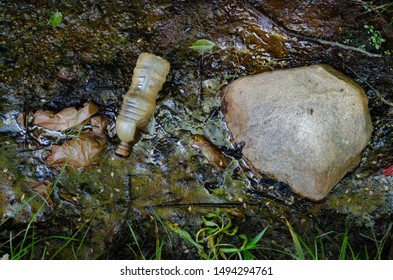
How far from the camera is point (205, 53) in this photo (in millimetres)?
3053

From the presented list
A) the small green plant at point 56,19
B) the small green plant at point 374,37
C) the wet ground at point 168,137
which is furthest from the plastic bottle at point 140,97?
the small green plant at point 374,37

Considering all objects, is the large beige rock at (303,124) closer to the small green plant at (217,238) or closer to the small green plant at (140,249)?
the small green plant at (217,238)

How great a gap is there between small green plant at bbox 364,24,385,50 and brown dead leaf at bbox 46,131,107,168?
2.10 meters

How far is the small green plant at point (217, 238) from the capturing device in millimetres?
2873

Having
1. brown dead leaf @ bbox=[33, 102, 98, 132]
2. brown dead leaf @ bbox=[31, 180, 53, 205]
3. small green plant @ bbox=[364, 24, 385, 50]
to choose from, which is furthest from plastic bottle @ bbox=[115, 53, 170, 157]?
small green plant @ bbox=[364, 24, 385, 50]

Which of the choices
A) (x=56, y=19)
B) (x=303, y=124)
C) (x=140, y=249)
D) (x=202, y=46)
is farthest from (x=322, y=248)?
(x=56, y=19)

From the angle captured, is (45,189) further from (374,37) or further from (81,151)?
(374,37)

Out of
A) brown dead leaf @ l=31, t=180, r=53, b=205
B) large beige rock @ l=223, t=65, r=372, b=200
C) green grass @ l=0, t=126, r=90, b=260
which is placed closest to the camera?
large beige rock @ l=223, t=65, r=372, b=200

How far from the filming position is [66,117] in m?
2.93

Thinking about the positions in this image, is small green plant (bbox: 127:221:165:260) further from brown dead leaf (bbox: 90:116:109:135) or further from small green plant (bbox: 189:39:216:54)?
small green plant (bbox: 189:39:216:54)

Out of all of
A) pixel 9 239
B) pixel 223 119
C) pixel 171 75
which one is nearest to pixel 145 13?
pixel 171 75

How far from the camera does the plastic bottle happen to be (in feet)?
A: 9.57

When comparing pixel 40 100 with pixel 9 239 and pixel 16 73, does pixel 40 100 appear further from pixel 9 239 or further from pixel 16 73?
pixel 9 239

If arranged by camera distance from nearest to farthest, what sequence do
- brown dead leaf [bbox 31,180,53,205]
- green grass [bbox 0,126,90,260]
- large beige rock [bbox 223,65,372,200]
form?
large beige rock [bbox 223,65,372,200], green grass [bbox 0,126,90,260], brown dead leaf [bbox 31,180,53,205]
